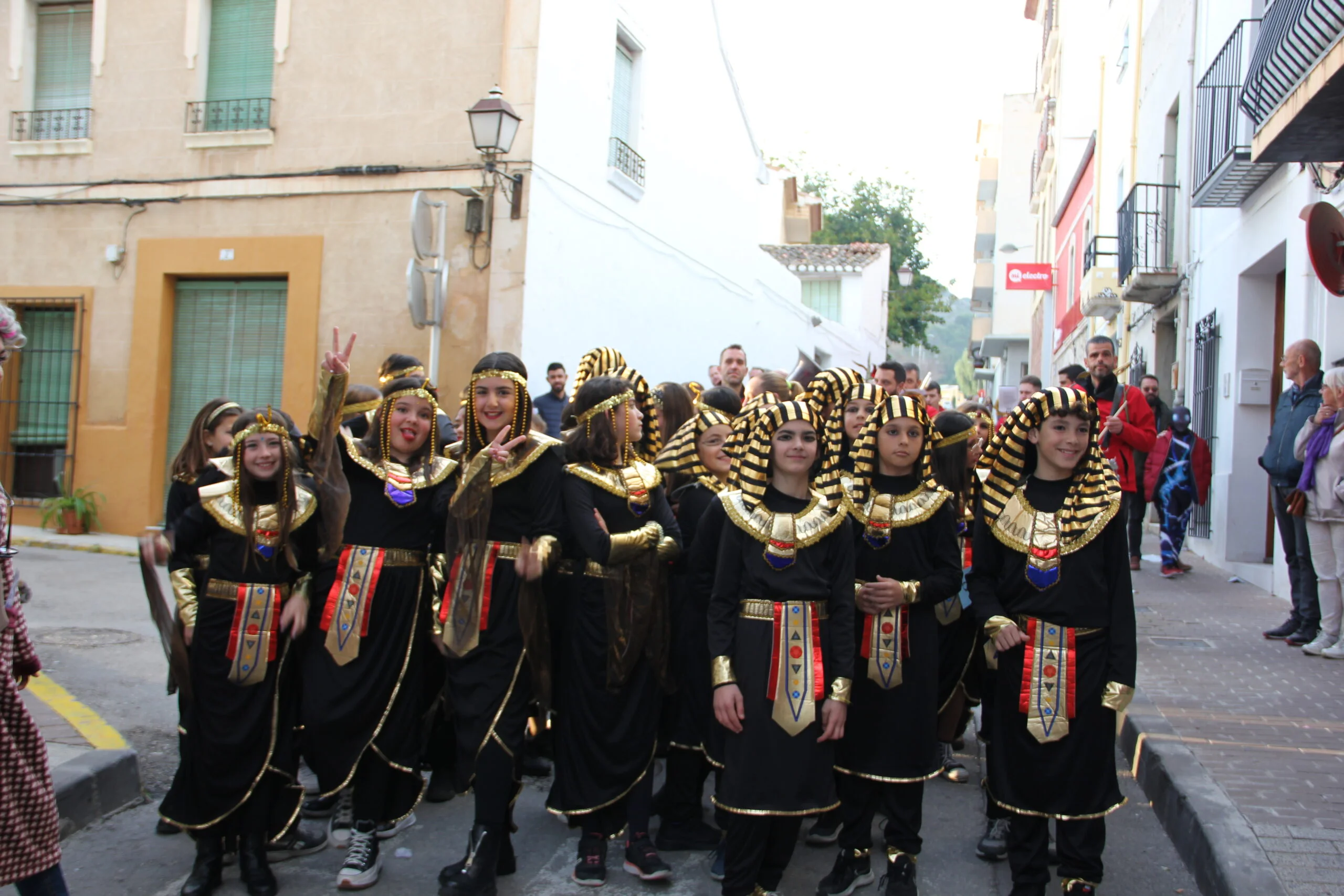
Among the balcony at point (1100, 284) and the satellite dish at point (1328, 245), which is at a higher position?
the balcony at point (1100, 284)

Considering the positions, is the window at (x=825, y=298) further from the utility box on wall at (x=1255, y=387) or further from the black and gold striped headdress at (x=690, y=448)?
the black and gold striped headdress at (x=690, y=448)

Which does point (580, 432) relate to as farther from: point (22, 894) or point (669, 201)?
point (669, 201)

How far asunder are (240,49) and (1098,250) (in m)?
14.3

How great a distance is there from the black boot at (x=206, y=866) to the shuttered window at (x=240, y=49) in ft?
35.4

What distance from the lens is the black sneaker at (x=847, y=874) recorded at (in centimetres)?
406

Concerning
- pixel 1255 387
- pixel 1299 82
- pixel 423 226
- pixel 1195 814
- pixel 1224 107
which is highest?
pixel 1224 107

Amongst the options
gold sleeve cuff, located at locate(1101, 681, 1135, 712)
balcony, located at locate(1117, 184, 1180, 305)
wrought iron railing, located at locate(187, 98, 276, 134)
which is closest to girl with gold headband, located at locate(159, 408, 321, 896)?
gold sleeve cuff, located at locate(1101, 681, 1135, 712)

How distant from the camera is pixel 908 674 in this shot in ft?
13.6

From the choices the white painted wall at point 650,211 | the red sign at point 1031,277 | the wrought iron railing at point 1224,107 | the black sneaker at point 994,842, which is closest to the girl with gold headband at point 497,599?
the black sneaker at point 994,842

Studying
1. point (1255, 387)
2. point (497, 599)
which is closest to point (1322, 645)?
point (1255, 387)

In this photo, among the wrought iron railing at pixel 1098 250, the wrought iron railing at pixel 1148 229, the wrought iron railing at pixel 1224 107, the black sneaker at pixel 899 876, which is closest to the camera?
the black sneaker at pixel 899 876

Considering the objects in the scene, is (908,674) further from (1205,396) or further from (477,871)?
(1205,396)

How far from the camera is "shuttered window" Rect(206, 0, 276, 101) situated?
13078mm

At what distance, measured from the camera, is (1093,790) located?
154 inches
